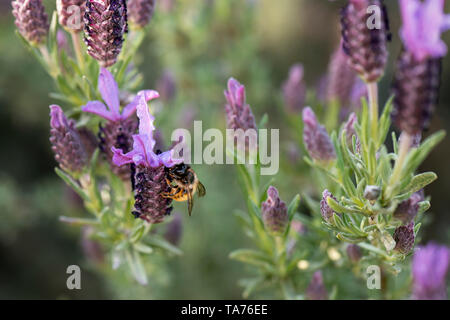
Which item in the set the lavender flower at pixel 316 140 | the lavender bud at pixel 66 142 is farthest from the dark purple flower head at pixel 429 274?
the lavender bud at pixel 66 142

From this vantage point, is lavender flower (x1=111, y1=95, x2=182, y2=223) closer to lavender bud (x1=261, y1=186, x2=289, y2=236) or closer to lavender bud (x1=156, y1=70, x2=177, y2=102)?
lavender bud (x1=261, y1=186, x2=289, y2=236)

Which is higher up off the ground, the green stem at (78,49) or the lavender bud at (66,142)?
the green stem at (78,49)

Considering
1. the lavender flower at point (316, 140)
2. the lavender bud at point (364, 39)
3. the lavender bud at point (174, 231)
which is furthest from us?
the lavender bud at point (174, 231)

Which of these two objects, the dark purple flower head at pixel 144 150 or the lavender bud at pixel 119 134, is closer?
the dark purple flower head at pixel 144 150

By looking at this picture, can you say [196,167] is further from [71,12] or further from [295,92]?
[71,12]

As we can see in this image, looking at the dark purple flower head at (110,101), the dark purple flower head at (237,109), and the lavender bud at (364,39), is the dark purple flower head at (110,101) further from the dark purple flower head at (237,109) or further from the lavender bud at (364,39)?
the lavender bud at (364,39)

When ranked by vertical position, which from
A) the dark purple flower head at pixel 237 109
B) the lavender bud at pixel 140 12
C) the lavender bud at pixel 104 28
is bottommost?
the dark purple flower head at pixel 237 109
